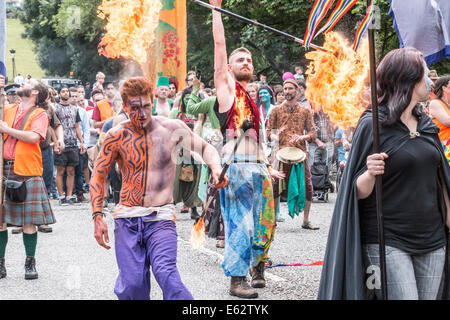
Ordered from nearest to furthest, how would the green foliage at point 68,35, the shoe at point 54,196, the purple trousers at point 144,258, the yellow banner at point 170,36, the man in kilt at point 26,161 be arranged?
the purple trousers at point 144,258
the man in kilt at point 26,161
the yellow banner at point 170,36
the shoe at point 54,196
the green foliage at point 68,35

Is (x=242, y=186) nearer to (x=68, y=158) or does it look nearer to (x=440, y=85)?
(x=440, y=85)

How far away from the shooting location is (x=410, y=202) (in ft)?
11.7

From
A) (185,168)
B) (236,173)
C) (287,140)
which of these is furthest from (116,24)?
(185,168)

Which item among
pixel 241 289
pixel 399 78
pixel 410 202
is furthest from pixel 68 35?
pixel 410 202

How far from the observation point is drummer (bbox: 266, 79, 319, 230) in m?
9.75

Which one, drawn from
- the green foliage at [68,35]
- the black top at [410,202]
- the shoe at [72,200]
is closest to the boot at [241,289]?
the black top at [410,202]

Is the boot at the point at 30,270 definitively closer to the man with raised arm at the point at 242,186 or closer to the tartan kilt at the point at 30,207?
the tartan kilt at the point at 30,207

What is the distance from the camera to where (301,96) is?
1191 cm

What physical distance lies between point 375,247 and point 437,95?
3836 millimetres

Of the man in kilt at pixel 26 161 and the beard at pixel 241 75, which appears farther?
the man in kilt at pixel 26 161

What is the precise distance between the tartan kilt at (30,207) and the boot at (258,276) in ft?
8.06

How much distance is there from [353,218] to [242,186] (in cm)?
241

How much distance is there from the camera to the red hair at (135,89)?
15.2 ft
